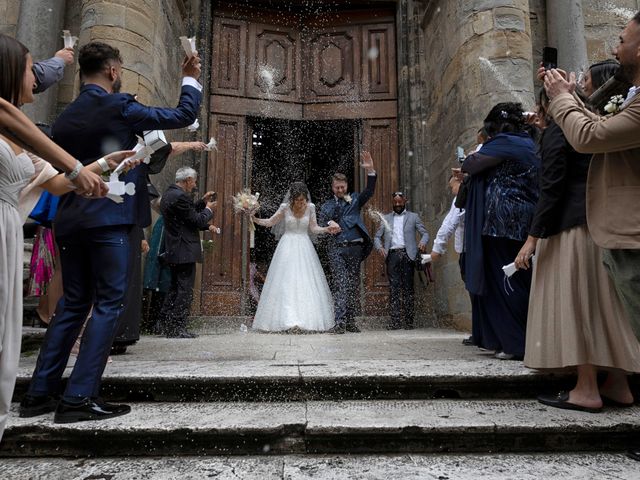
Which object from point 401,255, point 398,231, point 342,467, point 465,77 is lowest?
point 342,467

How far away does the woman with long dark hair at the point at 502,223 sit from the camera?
3557mm

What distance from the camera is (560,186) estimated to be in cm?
276

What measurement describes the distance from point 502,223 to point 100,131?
2761 mm

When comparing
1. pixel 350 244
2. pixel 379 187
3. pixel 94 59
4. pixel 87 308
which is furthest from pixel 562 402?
pixel 379 187

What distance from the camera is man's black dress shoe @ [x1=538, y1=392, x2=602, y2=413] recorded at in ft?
8.32

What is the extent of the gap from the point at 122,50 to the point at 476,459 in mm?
5860

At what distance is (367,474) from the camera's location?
199 centimetres

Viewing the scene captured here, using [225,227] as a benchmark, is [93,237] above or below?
below

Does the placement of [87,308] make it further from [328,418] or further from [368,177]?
[368,177]

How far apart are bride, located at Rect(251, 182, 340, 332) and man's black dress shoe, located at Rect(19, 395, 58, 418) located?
3993 millimetres

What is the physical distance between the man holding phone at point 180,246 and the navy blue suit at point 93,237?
2919mm

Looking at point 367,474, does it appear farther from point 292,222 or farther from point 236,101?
point 236,101

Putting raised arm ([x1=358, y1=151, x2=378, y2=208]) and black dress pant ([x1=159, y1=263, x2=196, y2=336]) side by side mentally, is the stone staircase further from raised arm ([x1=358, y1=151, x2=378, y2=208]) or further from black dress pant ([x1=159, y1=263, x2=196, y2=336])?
raised arm ([x1=358, y1=151, x2=378, y2=208])

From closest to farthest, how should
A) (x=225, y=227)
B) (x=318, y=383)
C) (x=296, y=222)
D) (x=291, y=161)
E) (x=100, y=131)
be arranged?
(x=100, y=131), (x=318, y=383), (x=296, y=222), (x=225, y=227), (x=291, y=161)
